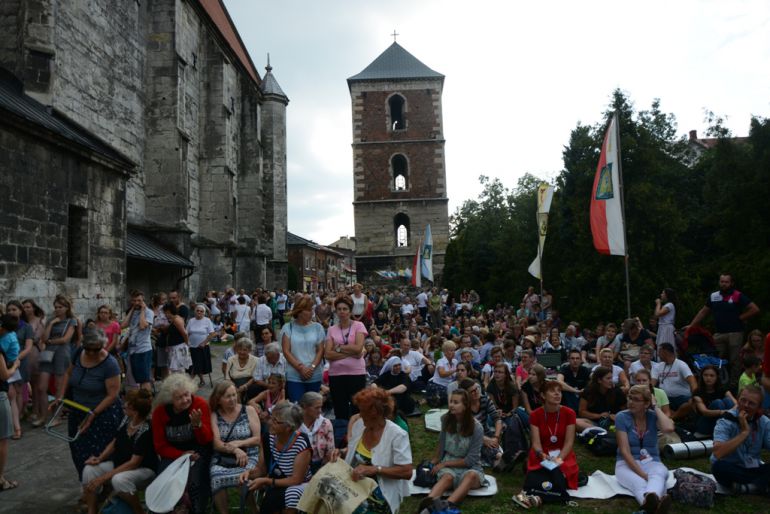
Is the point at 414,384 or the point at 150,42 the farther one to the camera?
the point at 150,42

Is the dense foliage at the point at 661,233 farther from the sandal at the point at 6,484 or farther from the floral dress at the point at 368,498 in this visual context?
the sandal at the point at 6,484

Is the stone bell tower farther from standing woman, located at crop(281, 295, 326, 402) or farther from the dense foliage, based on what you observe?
standing woman, located at crop(281, 295, 326, 402)

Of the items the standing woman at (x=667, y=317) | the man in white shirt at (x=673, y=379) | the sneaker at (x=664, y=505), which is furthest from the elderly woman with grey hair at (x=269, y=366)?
the standing woman at (x=667, y=317)

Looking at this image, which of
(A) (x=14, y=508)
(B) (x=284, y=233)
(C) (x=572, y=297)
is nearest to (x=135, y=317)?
(A) (x=14, y=508)

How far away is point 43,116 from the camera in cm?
1126

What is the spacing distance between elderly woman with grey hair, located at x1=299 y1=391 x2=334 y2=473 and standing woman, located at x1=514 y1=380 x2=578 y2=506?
205 centimetres

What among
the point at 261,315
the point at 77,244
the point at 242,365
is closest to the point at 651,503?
the point at 242,365

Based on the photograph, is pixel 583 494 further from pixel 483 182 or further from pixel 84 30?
pixel 483 182

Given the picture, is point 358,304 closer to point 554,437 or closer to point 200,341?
point 200,341

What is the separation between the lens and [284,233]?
33.8 metres

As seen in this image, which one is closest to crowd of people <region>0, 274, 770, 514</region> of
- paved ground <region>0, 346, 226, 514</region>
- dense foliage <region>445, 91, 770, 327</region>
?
paved ground <region>0, 346, 226, 514</region>

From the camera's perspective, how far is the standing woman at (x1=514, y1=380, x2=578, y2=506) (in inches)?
227

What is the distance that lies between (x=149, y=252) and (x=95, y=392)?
38.6ft

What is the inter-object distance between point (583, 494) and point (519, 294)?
940 inches
